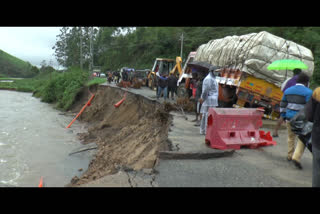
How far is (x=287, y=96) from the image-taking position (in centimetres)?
545

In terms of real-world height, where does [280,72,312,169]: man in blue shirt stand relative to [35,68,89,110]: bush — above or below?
above

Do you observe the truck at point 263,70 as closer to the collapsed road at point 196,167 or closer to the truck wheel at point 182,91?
the collapsed road at point 196,167

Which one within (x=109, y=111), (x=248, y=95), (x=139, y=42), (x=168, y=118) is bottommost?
(x=109, y=111)

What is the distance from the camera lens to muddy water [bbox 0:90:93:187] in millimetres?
9057

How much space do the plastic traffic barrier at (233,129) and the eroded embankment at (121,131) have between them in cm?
128

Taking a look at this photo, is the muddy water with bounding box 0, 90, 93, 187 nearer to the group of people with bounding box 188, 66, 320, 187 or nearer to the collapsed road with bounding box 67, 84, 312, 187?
the collapsed road with bounding box 67, 84, 312, 187

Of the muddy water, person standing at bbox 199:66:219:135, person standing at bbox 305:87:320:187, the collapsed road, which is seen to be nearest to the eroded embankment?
the collapsed road

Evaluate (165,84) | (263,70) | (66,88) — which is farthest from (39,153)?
(66,88)

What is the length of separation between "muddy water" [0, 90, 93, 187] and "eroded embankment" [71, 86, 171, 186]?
853 mm

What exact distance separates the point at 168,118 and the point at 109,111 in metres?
9.59

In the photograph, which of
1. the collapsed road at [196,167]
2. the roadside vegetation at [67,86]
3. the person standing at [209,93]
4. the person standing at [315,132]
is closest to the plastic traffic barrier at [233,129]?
the collapsed road at [196,167]
